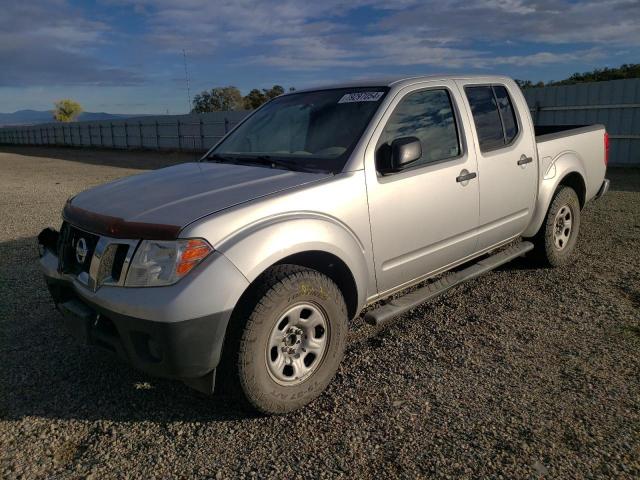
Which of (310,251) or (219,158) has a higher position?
(219,158)

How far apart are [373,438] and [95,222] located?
1.85 meters

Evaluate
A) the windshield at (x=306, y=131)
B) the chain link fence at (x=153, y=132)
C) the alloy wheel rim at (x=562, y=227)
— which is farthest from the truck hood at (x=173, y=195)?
the chain link fence at (x=153, y=132)

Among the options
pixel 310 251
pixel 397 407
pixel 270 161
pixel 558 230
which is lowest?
pixel 397 407

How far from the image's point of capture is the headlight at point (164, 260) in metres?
2.43

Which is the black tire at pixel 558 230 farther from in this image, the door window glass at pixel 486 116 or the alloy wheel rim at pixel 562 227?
the door window glass at pixel 486 116

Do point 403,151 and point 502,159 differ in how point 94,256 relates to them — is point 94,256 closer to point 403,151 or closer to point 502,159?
point 403,151

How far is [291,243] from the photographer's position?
8.89 ft

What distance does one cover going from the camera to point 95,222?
8.92 feet

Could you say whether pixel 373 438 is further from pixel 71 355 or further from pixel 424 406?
pixel 71 355

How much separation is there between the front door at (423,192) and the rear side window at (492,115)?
0.25 m

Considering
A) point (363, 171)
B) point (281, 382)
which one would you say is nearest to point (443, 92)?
point (363, 171)

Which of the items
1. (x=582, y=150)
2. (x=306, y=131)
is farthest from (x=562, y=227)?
(x=306, y=131)

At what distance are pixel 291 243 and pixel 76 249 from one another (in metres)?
1.25

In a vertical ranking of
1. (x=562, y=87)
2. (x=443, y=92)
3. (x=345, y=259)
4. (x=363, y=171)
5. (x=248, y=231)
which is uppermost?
(x=562, y=87)
